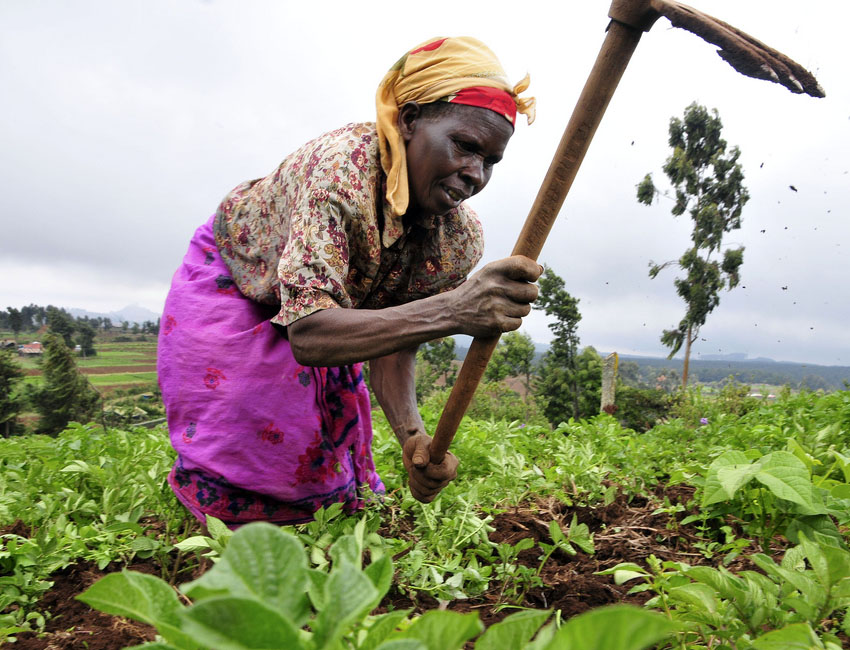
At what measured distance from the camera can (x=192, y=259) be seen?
2.49 m

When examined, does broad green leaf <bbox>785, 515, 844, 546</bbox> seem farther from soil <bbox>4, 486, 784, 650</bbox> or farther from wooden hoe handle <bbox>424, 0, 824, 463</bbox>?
wooden hoe handle <bbox>424, 0, 824, 463</bbox>

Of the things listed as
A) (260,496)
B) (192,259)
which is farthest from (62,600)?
(192,259)

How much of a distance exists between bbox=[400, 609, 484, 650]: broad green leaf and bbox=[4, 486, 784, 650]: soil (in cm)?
102

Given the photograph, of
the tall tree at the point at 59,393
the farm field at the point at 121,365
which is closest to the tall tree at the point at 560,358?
the tall tree at the point at 59,393

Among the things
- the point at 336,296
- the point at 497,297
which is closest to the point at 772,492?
the point at 497,297

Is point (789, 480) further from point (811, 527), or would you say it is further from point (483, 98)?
point (483, 98)

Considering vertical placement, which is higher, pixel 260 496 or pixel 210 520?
pixel 210 520

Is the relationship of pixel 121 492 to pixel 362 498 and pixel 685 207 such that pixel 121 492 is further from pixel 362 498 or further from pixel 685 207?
pixel 685 207

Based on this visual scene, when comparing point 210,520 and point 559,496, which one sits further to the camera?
point 559,496

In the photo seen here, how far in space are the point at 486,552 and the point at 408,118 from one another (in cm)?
155

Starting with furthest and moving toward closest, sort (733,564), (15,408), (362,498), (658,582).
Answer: (15,408), (362,498), (733,564), (658,582)

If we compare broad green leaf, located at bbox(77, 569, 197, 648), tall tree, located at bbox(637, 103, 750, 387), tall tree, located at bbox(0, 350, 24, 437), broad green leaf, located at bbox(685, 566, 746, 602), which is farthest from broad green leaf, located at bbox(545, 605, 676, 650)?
tall tree, located at bbox(0, 350, 24, 437)

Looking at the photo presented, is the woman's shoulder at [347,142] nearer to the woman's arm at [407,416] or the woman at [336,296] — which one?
the woman at [336,296]

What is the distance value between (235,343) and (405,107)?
1089 mm
